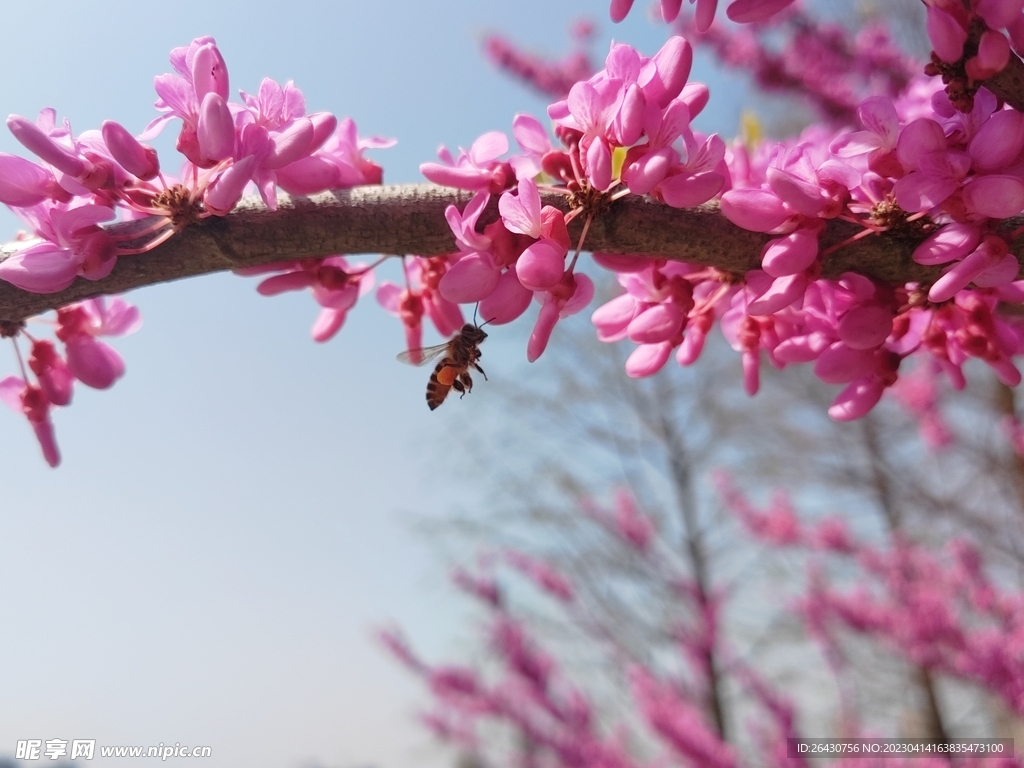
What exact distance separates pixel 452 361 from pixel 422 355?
0.45 ft

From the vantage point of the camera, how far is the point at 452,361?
1561 millimetres

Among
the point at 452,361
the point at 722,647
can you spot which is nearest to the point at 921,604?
the point at 722,647

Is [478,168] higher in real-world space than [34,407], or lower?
higher

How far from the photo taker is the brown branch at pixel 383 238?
1.12 meters

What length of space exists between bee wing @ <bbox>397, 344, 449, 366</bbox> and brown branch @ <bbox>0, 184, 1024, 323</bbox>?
0.47 meters

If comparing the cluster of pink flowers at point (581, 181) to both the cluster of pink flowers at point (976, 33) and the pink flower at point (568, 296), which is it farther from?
the cluster of pink flowers at point (976, 33)

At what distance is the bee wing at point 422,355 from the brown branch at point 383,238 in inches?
18.3

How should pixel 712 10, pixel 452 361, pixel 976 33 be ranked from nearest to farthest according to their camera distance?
pixel 976 33 → pixel 712 10 → pixel 452 361

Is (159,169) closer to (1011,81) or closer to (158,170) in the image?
(158,170)

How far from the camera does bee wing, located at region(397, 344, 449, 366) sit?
5.33 feet

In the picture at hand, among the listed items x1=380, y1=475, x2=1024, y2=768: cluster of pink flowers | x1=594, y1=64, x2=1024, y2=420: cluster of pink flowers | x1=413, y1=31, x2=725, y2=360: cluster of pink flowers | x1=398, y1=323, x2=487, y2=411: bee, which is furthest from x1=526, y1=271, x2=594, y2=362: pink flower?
x1=380, y1=475, x2=1024, y2=768: cluster of pink flowers

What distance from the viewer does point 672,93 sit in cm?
109

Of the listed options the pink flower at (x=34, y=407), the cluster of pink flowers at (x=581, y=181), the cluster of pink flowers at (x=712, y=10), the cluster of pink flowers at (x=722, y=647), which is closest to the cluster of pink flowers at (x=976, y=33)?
the cluster of pink flowers at (x=712, y=10)

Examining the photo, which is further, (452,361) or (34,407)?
(452,361)
